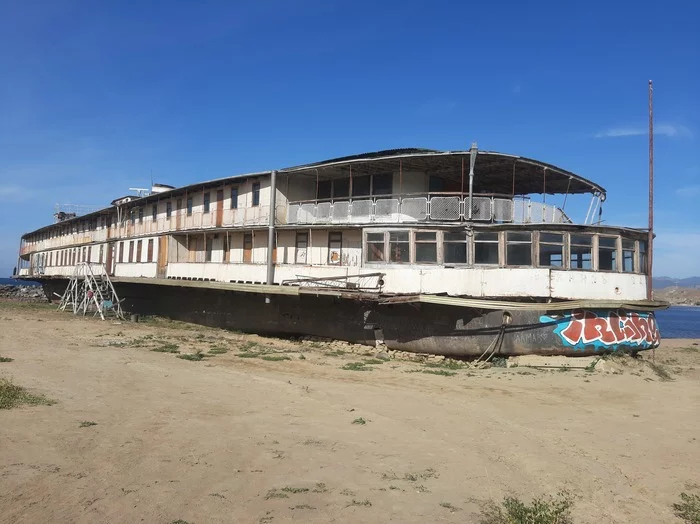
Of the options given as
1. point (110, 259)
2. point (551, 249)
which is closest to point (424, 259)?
point (551, 249)

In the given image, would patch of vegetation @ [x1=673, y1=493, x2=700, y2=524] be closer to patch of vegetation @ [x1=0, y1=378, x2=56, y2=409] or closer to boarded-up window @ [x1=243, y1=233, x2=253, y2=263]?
patch of vegetation @ [x1=0, y1=378, x2=56, y2=409]

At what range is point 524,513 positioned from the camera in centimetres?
578

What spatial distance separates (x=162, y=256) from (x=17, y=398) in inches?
915

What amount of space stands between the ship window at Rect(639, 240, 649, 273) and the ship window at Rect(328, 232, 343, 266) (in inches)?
471

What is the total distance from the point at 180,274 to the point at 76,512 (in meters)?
26.1

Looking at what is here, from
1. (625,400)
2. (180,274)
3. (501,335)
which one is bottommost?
(625,400)

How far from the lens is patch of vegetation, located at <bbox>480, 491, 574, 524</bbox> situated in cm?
558

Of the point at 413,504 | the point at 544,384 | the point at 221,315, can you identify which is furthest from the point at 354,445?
the point at 221,315

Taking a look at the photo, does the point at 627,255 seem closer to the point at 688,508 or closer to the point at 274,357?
the point at 274,357

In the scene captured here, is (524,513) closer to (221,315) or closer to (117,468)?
(117,468)

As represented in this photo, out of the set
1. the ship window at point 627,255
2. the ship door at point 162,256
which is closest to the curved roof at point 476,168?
the ship window at point 627,255

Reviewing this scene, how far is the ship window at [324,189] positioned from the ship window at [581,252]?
12176 mm

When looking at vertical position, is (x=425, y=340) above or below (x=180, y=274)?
below

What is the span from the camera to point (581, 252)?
721 inches
